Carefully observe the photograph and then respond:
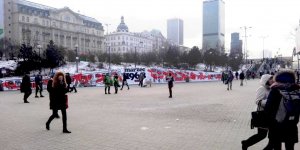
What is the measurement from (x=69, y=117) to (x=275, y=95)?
8.12 metres

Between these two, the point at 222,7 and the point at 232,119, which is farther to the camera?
the point at 222,7

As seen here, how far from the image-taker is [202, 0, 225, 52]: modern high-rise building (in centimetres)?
12250

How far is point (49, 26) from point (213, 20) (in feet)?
223

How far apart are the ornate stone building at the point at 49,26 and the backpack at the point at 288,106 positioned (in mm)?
92094

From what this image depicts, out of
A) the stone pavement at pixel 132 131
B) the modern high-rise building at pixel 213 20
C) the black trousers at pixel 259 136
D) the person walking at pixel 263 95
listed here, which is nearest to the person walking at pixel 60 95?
the stone pavement at pixel 132 131

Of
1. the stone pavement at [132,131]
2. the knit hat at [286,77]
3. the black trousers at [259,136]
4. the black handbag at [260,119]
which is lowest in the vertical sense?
the stone pavement at [132,131]

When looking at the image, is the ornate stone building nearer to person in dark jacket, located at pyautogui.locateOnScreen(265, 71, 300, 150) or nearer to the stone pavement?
the stone pavement

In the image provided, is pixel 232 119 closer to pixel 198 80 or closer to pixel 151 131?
pixel 151 131

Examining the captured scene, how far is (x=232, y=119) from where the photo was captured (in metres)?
10.1

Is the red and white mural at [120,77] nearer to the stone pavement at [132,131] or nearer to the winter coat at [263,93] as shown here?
the stone pavement at [132,131]

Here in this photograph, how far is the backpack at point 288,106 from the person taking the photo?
4344 mm

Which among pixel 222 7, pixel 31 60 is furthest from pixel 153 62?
pixel 222 7

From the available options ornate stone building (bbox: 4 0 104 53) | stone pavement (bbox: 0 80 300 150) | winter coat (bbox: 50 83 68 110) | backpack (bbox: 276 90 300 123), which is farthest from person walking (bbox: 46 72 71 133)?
ornate stone building (bbox: 4 0 104 53)

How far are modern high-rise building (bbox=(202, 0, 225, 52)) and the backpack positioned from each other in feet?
391
